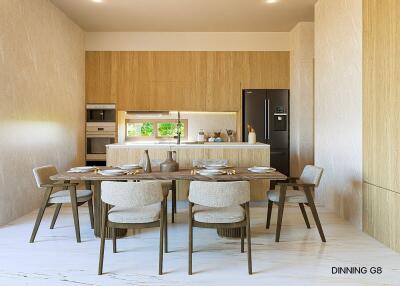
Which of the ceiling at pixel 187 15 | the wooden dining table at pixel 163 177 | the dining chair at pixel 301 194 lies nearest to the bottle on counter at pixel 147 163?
the wooden dining table at pixel 163 177

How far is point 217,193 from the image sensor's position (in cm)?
259

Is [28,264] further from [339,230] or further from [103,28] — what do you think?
[103,28]

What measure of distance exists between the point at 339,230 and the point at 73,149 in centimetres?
447

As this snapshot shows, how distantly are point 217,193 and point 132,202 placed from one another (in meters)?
0.63

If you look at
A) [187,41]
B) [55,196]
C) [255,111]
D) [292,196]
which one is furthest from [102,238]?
Answer: [187,41]

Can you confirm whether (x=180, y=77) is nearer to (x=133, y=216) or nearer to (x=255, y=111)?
(x=255, y=111)

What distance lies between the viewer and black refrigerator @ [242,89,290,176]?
6449 mm

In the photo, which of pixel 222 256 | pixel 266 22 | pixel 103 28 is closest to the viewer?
pixel 222 256

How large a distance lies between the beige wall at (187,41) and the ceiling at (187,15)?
129mm

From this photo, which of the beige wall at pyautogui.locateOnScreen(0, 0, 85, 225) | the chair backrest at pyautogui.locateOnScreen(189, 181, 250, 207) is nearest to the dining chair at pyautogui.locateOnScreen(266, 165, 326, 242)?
the chair backrest at pyautogui.locateOnScreen(189, 181, 250, 207)

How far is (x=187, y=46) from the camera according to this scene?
668 centimetres

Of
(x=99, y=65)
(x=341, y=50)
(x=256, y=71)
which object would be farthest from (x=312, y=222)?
(x=99, y=65)

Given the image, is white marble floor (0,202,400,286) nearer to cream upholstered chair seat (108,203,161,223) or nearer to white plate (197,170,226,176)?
cream upholstered chair seat (108,203,161,223)

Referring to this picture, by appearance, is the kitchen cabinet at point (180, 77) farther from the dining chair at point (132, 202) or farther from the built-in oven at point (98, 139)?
the dining chair at point (132, 202)
